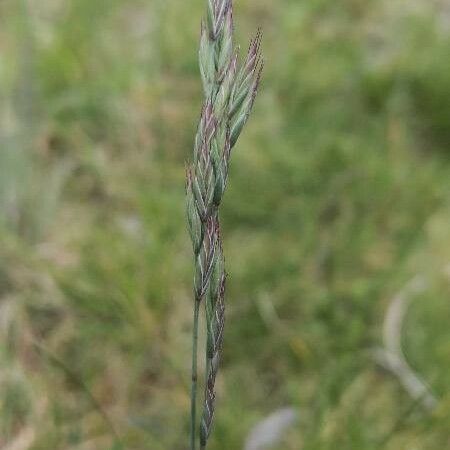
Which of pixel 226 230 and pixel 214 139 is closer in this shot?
pixel 214 139

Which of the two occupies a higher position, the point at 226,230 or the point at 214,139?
the point at 226,230

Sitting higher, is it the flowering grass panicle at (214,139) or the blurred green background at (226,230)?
the blurred green background at (226,230)

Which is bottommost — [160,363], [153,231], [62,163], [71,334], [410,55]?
[160,363]

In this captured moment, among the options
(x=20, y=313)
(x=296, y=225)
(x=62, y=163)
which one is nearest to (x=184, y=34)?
(x=62, y=163)

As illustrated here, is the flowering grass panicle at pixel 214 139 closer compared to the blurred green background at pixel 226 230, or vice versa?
the flowering grass panicle at pixel 214 139

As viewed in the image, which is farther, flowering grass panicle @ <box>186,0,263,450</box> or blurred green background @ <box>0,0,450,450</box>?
blurred green background @ <box>0,0,450,450</box>

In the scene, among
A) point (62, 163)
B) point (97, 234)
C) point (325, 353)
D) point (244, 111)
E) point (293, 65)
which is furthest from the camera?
point (293, 65)

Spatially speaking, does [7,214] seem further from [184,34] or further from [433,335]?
[433,335]

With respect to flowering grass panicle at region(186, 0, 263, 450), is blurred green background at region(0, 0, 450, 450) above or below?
above
